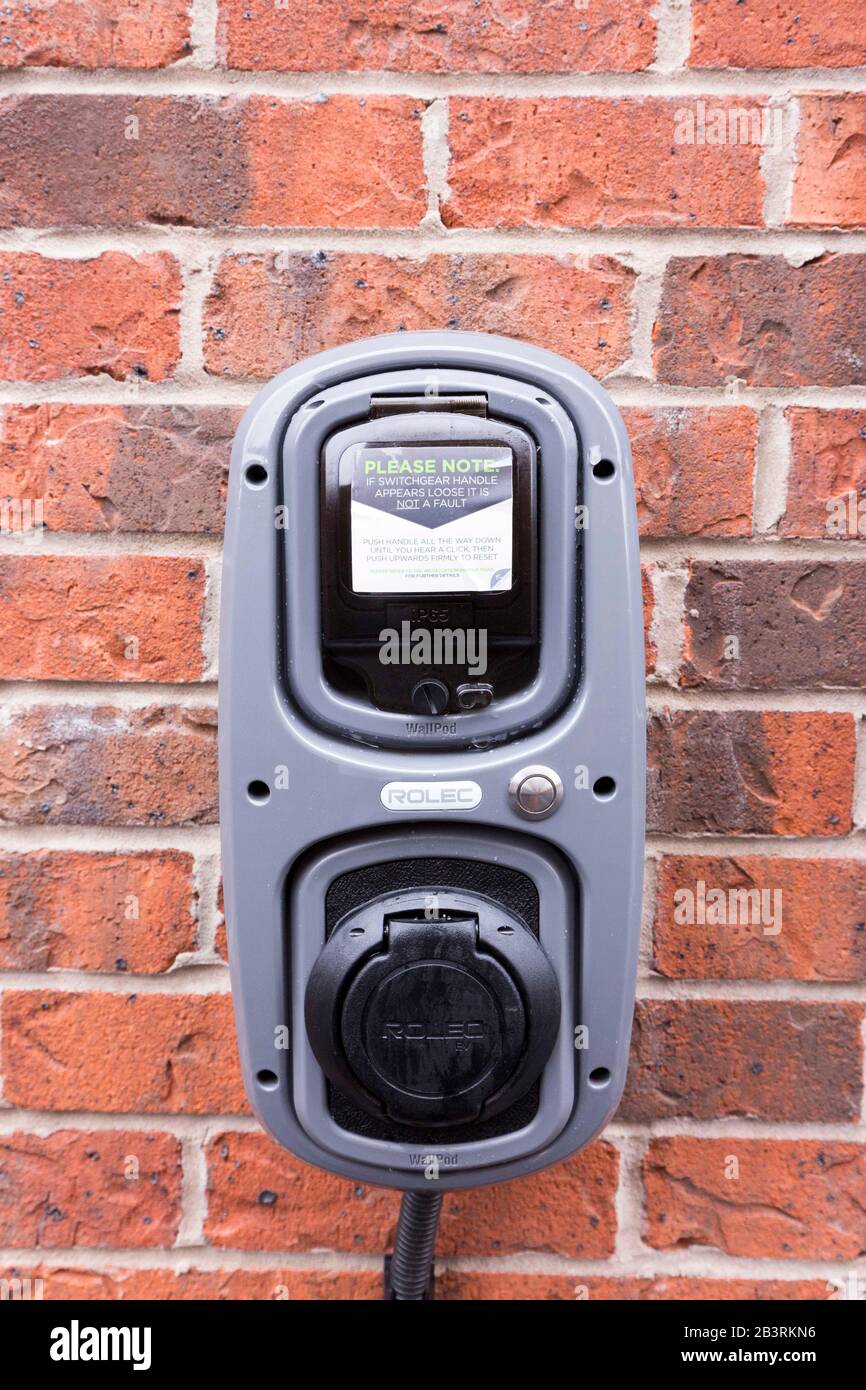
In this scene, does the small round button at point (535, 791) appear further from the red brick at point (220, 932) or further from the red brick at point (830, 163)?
the red brick at point (830, 163)

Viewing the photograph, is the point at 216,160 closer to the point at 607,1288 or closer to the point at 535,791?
the point at 535,791

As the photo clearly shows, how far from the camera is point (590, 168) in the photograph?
1.92ft

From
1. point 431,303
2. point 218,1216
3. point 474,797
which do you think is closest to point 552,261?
point 431,303

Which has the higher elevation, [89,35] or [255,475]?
[89,35]

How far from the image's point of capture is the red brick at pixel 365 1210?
2.09 ft

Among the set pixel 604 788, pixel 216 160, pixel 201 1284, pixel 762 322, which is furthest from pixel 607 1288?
pixel 216 160

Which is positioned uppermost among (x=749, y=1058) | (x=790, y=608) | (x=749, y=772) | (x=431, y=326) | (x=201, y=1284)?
(x=431, y=326)

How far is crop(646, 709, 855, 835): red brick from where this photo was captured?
606 mm

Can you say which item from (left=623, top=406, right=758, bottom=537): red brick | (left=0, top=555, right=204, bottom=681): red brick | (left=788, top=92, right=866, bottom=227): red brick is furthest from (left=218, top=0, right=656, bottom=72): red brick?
(left=0, top=555, right=204, bottom=681): red brick

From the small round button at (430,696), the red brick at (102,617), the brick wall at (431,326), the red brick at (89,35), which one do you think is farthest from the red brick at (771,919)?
the red brick at (89,35)

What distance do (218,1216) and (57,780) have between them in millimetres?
307

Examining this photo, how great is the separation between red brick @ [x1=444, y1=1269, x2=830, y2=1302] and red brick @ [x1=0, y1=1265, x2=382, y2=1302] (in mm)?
61

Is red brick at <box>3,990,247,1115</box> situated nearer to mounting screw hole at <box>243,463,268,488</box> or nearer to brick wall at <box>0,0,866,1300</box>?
brick wall at <box>0,0,866,1300</box>

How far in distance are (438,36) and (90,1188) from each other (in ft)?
2.49
